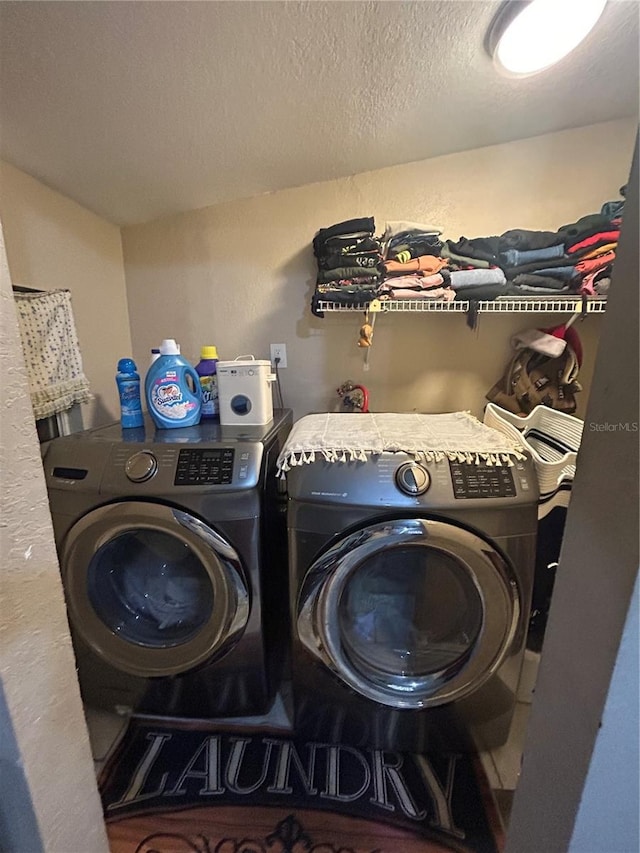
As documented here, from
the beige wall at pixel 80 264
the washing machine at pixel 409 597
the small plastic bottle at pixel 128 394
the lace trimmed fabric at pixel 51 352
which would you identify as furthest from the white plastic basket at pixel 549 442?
the beige wall at pixel 80 264

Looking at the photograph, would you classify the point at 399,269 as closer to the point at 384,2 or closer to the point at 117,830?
the point at 384,2

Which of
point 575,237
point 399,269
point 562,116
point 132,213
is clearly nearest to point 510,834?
point 399,269

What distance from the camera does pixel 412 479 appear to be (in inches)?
37.8

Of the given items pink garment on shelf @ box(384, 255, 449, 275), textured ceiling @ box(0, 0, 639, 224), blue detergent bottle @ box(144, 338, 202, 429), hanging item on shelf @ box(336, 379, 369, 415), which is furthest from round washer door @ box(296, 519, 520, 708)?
textured ceiling @ box(0, 0, 639, 224)

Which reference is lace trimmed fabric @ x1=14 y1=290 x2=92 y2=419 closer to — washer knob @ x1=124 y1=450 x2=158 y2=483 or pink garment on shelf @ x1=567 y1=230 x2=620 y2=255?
washer knob @ x1=124 y1=450 x2=158 y2=483

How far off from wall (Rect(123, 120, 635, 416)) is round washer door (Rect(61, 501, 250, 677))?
2.89ft

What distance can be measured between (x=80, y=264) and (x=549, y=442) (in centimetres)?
189

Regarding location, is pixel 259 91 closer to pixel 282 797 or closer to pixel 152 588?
pixel 152 588

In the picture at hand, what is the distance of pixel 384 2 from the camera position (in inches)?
32.2

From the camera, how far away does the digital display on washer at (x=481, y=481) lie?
3.13 ft

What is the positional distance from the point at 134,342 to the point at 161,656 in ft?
4.47

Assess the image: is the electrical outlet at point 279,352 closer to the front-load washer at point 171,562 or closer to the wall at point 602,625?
the front-load washer at point 171,562

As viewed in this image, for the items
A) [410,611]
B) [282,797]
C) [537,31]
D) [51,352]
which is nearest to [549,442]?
[410,611]

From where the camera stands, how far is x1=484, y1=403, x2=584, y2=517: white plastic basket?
1.12 m
